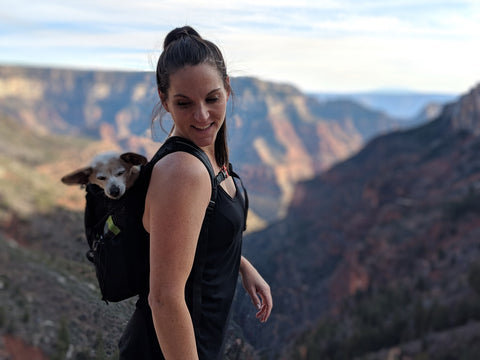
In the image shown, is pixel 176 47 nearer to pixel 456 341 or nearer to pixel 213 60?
pixel 213 60

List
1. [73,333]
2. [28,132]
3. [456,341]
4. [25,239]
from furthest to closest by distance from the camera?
[28,132]
[25,239]
[456,341]
[73,333]

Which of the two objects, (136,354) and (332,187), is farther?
(332,187)

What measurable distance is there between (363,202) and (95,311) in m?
53.7

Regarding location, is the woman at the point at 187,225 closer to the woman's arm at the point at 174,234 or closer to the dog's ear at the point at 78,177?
the woman's arm at the point at 174,234

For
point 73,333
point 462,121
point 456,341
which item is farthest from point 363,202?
point 73,333

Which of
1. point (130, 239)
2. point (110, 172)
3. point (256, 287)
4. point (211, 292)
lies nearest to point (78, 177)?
point (110, 172)

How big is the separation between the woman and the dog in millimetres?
315

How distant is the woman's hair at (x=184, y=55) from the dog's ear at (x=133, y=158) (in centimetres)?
35

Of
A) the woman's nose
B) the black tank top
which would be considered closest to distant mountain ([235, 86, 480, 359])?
the black tank top

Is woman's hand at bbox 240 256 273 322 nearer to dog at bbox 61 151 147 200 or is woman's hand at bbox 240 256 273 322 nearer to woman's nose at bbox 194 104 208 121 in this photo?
dog at bbox 61 151 147 200

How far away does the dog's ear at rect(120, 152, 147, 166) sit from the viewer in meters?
2.13

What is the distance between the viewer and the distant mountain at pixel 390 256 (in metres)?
20.3

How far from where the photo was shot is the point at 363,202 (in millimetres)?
54594

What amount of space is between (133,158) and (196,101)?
1.57 feet
